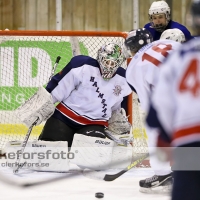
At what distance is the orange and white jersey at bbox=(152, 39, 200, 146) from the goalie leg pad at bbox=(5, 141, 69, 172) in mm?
2240

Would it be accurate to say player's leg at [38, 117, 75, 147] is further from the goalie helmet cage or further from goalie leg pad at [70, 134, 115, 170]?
the goalie helmet cage

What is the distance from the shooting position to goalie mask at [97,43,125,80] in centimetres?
375

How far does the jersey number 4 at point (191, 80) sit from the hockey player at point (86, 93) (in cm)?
231

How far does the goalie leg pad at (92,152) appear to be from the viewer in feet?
12.2

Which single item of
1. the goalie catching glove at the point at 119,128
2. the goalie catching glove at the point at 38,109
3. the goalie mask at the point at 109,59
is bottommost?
the goalie catching glove at the point at 119,128

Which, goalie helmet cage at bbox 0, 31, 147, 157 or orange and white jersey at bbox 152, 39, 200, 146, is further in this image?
goalie helmet cage at bbox 0, 31, 147, 157

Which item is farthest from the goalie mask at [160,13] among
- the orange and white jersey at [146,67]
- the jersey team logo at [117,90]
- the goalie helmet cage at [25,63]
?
the orange and white jersey at [146,67]

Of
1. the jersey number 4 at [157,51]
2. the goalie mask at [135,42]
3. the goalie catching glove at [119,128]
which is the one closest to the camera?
the jersey number 4 at [157,51]

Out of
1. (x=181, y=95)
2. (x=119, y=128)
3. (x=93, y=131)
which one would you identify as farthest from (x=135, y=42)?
(x=181, y=95)

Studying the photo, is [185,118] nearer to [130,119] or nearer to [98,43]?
[130,119]

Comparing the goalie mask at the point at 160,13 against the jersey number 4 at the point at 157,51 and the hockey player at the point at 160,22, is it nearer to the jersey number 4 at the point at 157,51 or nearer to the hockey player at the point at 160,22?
the hockey player at the point at 160,22

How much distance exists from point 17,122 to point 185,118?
135 inches

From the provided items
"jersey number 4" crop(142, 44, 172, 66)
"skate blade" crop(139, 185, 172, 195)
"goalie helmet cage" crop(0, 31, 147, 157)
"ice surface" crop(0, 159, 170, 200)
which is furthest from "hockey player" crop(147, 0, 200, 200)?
"goalie helmet cage" crop(0, 31, 147, 157)

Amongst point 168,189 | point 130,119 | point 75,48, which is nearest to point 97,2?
point 75,48
